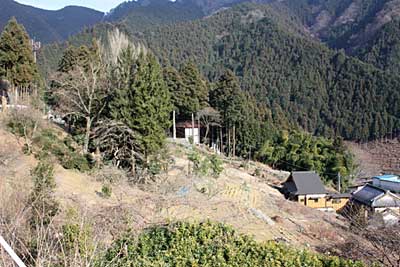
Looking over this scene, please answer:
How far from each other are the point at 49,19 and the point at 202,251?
11241 cm

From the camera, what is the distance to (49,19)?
10681 cm

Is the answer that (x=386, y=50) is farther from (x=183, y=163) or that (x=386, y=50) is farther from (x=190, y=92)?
(x=183, y=163)

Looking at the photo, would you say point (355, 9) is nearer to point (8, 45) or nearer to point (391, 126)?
point (391, 126)

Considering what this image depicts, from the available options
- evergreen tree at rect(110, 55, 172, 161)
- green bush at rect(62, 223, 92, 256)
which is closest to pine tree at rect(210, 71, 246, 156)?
evergreen tree at rect(110, 55, 172, 161)

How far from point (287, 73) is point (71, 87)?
126ft

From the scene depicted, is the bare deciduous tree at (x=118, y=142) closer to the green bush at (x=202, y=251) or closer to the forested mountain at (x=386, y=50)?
the green bush at (x=202, y=251)

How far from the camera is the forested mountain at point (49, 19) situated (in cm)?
8444

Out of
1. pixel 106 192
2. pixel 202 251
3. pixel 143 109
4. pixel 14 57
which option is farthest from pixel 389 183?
pixel 202 251

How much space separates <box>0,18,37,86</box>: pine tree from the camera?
16.1 m

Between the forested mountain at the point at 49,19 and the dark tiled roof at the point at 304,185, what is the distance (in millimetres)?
55870

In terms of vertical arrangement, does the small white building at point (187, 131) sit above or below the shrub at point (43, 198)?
below

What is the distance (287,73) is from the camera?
49.7 meters

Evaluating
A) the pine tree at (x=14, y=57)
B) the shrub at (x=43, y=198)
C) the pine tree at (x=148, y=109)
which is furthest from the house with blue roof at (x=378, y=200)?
the pine tree at (x=14, y=57)

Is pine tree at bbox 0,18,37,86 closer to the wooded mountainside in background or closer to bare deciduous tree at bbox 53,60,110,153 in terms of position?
bare deciduous tree at bbox 53,60,110,153
